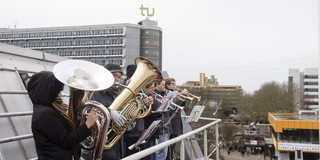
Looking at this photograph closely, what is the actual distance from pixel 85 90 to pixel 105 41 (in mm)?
59124

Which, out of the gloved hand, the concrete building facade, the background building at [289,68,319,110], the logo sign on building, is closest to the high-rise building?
the concrete building facade

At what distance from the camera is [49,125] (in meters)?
2.08

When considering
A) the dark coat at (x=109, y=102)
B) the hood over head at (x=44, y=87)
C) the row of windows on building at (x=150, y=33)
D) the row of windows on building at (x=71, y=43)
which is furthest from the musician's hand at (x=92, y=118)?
the row of windows on building at (x=71, y=43)

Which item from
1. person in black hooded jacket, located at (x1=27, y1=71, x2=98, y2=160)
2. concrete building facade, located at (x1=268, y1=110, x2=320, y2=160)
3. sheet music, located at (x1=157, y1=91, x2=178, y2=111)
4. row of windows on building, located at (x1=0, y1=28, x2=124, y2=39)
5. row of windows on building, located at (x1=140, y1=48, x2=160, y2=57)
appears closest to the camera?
person in black hooded jacket, located at (x1=27, y1=71, x2=98, y2=160)

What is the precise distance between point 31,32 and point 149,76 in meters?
67.7

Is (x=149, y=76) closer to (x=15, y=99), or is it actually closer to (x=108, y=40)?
(x=15, y=99)

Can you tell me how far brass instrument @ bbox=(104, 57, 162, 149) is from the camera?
308cm

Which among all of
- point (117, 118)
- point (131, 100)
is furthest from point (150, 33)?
point (117, 118)

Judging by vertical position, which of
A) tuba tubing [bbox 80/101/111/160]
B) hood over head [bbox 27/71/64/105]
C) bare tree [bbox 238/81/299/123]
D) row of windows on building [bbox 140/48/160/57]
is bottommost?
bare tree [bbox 238/81/299/123]

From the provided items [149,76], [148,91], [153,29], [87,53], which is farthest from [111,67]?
[87,53]

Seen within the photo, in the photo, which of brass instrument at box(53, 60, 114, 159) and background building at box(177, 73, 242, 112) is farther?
background building at box(177, 73, 242, 112)

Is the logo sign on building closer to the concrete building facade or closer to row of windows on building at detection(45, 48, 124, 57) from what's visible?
the concrete building facade

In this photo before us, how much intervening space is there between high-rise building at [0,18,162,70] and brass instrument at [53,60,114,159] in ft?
177

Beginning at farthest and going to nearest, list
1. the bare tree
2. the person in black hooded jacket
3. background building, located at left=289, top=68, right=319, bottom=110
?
background building, located at left=289, top=68, right=319, bottom=110 → the bare tree → the person in black hooded jacket
